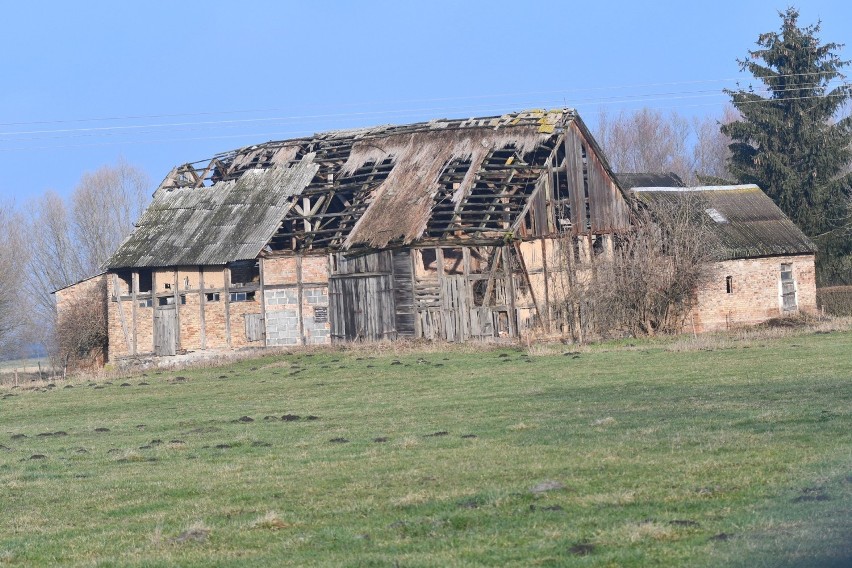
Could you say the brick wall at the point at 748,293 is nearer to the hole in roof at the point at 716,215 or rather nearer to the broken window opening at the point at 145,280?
the hole in roof at the point at 716,215

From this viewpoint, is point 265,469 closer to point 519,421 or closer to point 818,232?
point 519,421

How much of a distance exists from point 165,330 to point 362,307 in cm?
863

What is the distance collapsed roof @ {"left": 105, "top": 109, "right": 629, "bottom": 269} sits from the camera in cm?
4231

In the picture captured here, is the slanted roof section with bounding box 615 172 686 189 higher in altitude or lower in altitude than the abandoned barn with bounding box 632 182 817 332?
higher

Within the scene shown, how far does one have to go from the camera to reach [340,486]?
13.0 m

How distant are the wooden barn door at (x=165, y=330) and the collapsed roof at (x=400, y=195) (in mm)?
1965

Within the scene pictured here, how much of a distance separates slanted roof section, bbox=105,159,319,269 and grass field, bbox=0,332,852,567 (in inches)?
766

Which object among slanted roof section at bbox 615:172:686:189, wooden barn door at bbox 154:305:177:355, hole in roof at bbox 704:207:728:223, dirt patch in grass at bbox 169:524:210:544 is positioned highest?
slanted roof section at bbox 615:172:686:189

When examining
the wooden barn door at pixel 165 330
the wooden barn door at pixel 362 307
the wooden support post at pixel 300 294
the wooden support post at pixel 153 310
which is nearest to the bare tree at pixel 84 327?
the wooden support post at pixel 153 310

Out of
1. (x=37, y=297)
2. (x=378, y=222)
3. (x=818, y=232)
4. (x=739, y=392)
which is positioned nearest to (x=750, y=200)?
(x=818, y=232)

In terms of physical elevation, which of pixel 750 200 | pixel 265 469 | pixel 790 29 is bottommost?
pixel 265 469

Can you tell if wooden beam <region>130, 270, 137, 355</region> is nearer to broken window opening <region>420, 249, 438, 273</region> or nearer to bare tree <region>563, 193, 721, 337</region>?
broken window opening <region>420, 249, 438, 273</region>

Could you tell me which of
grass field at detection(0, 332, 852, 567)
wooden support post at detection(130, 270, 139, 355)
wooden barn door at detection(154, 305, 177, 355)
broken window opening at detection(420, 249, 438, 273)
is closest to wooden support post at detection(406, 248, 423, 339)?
broken window opening at detection(420, 249, 438, 273)

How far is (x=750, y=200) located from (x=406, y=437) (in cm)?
3525
